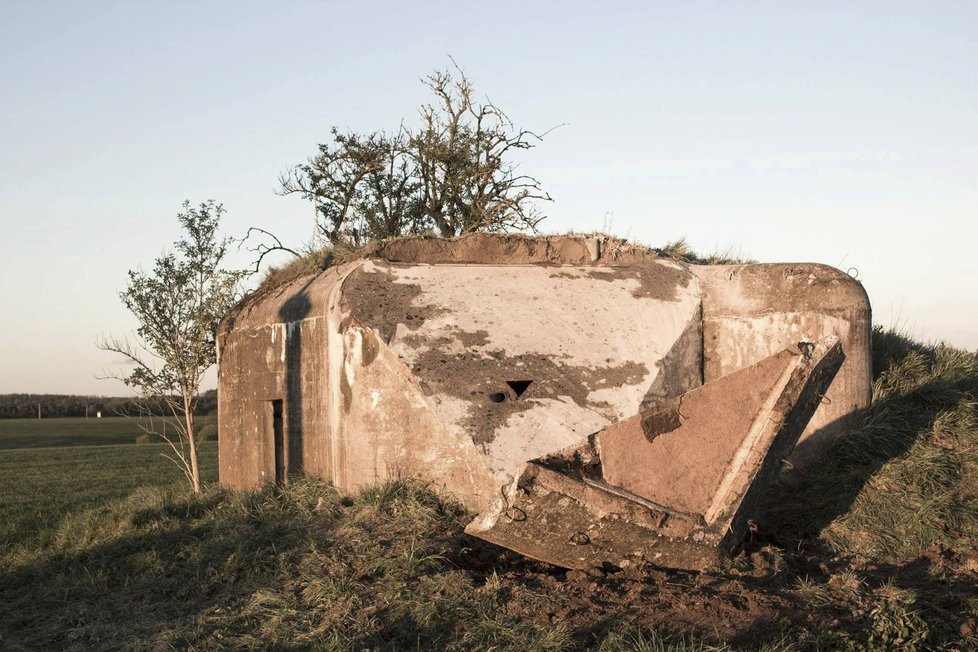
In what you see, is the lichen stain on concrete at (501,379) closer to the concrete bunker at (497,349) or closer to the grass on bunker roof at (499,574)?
the concrete bunker at (497,349)

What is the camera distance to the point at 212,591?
614 centimetres

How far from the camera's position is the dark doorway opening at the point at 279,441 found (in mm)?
8578

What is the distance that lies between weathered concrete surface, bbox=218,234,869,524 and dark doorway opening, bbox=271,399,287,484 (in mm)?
18

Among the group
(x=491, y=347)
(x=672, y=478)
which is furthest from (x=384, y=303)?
(x=672, y=478)

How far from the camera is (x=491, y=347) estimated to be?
24.4 ft

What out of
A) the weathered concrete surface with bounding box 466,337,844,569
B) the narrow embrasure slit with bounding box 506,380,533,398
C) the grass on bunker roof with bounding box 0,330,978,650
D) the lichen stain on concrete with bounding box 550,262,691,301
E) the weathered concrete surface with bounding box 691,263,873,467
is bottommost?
the grass on bunker roof with bounding box 0,330,978,650

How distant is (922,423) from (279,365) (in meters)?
5.55

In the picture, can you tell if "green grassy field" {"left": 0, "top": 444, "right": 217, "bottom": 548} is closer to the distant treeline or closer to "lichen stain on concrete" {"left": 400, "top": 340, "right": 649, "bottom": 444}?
"lichen stain on concrete" {"left": 400, "top": 340, "right": 649, "bottom": 444}

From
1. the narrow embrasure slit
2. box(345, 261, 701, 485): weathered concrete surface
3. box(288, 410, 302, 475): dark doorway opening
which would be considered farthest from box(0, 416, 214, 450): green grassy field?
the narrow embrasure slit

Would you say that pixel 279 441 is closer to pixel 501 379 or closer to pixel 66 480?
pixel 501 379

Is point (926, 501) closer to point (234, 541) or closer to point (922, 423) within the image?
point (922, 423)

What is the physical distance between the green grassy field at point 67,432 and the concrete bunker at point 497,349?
27.4 m

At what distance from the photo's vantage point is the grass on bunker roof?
4883mm

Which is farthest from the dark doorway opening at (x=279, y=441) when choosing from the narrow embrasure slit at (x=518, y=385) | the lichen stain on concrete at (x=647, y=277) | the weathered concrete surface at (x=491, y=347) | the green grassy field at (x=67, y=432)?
the green grassy field at (x=67, y=432)
